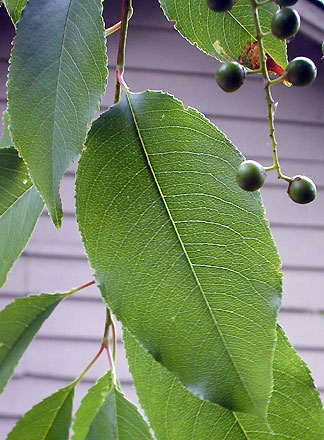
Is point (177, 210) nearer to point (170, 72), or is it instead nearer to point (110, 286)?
point (110, 286)

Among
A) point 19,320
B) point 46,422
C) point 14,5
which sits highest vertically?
point 14,5

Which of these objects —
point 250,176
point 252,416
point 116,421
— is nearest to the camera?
point 250,176

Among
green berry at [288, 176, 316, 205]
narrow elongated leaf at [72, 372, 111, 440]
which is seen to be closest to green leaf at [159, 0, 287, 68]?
green berry at [288, 176, 316, 205]

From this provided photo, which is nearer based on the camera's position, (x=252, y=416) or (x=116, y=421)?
(x=252, y=416)

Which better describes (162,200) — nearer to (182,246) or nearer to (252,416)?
(182,246)

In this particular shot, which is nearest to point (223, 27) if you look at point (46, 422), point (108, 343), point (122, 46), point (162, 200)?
point (122, 46)

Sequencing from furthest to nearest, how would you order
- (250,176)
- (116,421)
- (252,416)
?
(116,421) < (252,416) < (250,176)

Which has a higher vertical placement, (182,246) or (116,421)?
(182,246)

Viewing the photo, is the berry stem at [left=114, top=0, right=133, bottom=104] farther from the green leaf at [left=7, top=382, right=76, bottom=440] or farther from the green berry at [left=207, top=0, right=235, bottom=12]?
the green leaf at [left=7, top=382, right=76, bottom=440]
